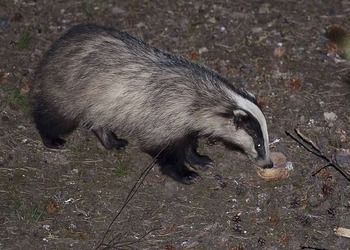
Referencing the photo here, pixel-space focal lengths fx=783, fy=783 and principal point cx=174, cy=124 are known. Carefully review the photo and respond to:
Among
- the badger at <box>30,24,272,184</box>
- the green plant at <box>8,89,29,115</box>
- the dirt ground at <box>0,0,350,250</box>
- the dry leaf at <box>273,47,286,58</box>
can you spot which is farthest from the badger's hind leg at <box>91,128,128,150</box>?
the dry leaf at <box>273,47,286,58</box>

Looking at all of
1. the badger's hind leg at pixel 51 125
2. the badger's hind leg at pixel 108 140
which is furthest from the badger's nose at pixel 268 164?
the badger's hind leg at pixel 51 125

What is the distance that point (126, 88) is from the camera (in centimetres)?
746

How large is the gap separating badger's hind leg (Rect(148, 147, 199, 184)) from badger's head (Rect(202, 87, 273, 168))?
1.39ft

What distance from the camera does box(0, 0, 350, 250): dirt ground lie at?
710 centimetres

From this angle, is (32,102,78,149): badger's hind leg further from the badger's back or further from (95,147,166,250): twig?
(95,147,166,250): twig

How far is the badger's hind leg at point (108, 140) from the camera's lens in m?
7.94

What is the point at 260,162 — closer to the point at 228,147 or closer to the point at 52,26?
the point at 228,147

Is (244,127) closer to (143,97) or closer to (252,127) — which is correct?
(252,127)

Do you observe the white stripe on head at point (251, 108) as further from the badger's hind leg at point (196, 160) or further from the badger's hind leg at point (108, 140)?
the badger's hind leg at point (108, 140)

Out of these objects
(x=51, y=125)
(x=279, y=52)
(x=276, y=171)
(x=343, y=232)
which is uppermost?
(x=51, y=125)

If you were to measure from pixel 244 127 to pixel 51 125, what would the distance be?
1.93 m

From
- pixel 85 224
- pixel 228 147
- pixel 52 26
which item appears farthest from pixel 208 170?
pixel 52 26

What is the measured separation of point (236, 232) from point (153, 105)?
4.70 feet

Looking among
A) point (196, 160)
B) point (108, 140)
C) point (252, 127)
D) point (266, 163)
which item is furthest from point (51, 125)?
point (266, 163)
